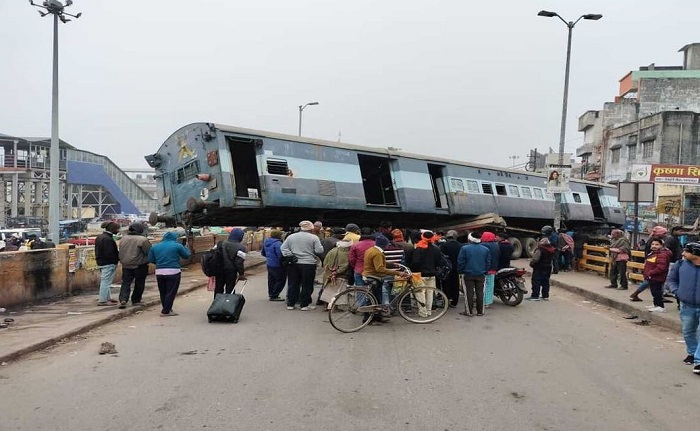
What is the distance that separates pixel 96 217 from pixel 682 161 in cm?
5256

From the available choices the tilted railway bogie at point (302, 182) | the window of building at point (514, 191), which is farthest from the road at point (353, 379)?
the window of building at point (514, 191)

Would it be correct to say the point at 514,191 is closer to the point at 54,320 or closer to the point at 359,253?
the point at 359,253

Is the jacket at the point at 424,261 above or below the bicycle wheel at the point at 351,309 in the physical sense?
above

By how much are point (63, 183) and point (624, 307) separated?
48.6 meters

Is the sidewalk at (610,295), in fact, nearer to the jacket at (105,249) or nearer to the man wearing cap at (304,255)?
the man wearing cap at (304,255)

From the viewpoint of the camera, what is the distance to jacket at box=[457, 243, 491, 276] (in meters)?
8.65

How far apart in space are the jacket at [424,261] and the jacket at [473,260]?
562 millimetres

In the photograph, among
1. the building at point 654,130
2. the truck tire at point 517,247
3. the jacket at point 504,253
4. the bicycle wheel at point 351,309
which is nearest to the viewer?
the bicycle wheel at point 351,309

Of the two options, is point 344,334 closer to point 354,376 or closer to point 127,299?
point 354,376

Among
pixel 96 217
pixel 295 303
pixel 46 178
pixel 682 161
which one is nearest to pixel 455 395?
pixel 295 303

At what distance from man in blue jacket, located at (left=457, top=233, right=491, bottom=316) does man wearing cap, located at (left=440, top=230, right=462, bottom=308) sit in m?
0.57

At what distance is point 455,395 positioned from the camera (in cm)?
472

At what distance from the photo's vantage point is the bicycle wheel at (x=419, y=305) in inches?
320

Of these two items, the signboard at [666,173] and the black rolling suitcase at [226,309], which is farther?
the signboard at [666,173]
